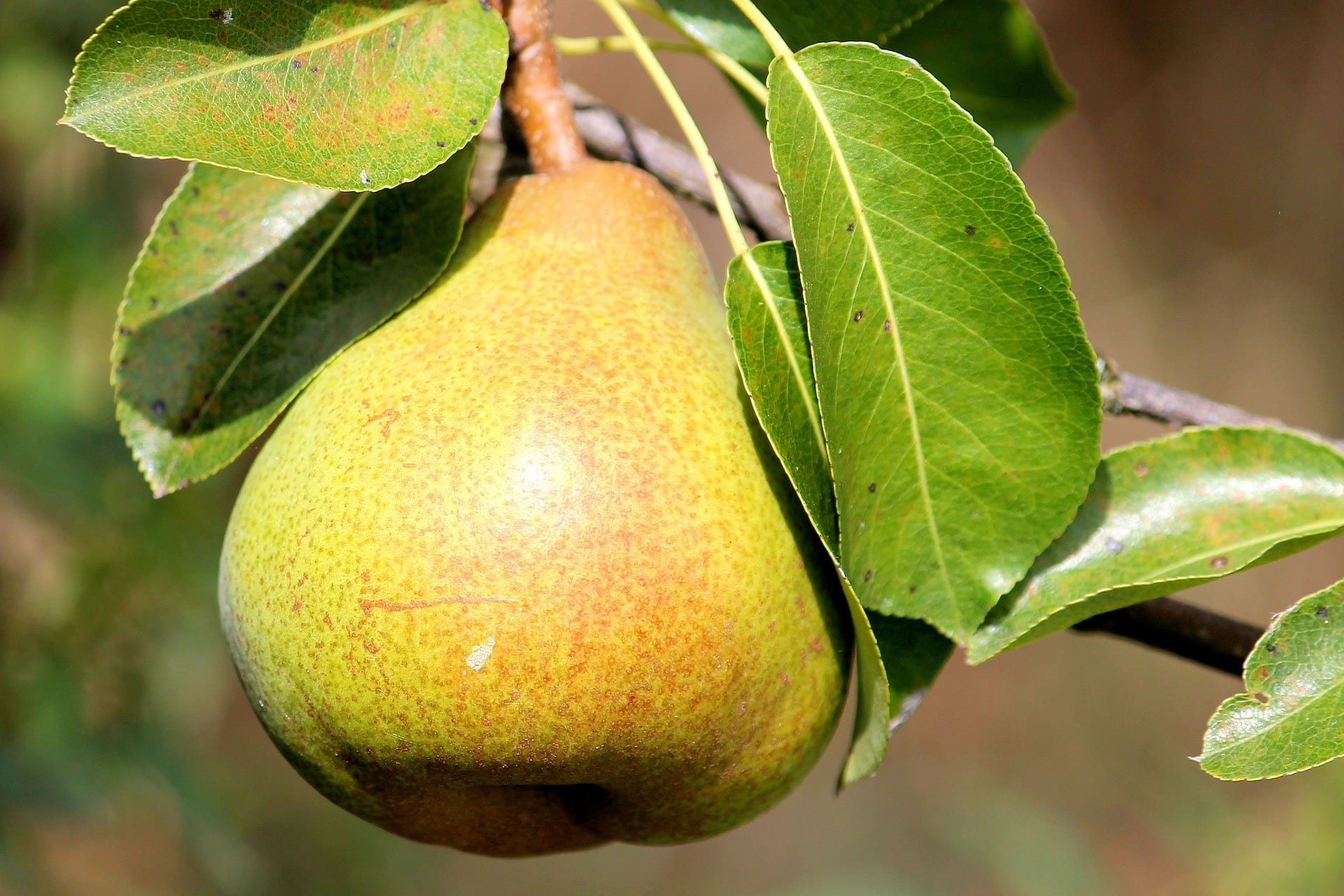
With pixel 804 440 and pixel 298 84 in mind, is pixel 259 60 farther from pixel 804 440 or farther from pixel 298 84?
pixel 804 440

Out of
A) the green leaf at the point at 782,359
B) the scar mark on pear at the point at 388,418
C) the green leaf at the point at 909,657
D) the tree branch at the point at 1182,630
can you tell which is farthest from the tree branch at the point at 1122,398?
the scar mark on pear at the point at 388,418

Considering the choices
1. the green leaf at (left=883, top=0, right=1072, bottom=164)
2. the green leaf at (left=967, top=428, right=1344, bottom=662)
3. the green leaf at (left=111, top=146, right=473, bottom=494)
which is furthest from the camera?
the green leaf at (left=883, top=0, right=1072, bottom=164)

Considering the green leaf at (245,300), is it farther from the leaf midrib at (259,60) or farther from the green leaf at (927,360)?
the green leaf at (927,360)

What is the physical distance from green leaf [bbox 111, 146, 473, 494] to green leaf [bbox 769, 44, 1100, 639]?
0.32 meters

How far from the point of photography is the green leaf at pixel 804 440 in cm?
82

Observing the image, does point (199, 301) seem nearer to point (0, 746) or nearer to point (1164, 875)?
point (0, 746)

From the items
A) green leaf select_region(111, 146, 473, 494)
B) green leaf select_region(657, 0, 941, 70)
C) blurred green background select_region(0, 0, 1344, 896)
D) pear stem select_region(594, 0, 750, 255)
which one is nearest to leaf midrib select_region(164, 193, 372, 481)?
green leaf select_region(111, 146, 473, 494)

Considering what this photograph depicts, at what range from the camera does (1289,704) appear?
29.8 inches

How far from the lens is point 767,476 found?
849mm

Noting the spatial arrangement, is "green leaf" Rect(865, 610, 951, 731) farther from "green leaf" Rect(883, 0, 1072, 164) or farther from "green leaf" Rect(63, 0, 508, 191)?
"green leaf" Rect(883, 0, 1072, 164)

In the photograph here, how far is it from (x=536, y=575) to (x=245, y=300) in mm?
412

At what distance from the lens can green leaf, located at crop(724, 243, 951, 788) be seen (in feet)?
2.68

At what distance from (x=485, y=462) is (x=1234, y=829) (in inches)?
114

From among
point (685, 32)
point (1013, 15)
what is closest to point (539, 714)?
point (685, 32)
